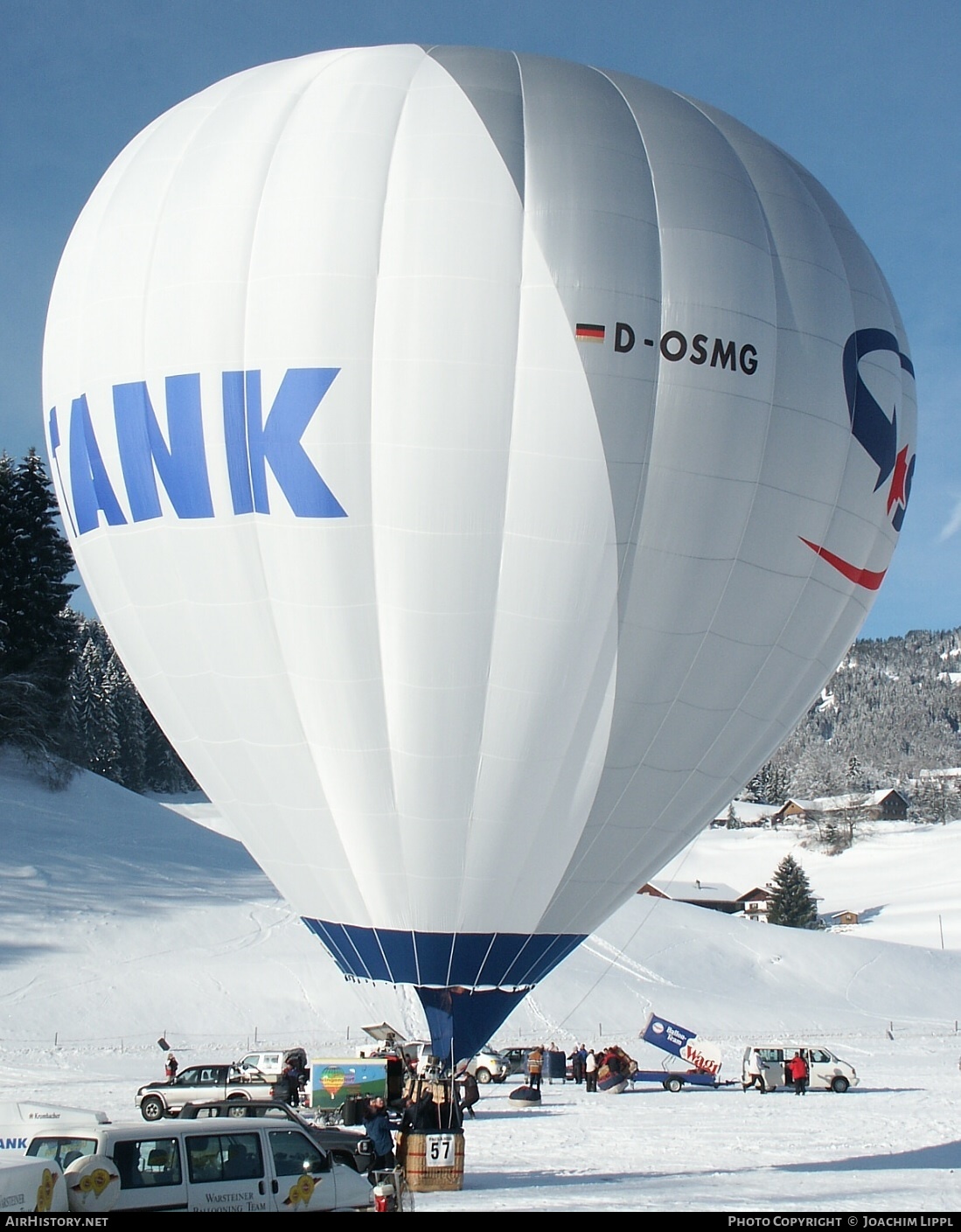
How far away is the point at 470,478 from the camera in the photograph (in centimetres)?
1398

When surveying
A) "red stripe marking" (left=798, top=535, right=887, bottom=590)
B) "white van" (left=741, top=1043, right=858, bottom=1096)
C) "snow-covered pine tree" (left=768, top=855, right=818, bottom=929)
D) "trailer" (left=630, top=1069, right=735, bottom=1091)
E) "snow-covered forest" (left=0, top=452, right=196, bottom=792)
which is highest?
"snow-covered forest" (left=0, top=452, right=196, bottom=792)

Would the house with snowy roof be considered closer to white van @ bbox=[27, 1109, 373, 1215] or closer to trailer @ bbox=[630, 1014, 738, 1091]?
trailer @ bbox=[630, 1014, 738, 1091]

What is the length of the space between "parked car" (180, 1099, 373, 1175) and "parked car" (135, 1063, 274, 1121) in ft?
13.0

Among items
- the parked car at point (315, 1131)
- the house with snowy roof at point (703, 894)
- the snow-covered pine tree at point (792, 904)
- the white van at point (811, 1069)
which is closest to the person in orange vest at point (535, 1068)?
the white van at point (811, 1069)

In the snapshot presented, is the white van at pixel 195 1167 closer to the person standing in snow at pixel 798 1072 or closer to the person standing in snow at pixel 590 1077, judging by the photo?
the person standing in snow at pixel 590 1077

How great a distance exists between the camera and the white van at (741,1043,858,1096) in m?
25.9

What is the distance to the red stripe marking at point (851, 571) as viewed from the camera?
618 inches

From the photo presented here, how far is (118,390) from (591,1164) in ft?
34.4

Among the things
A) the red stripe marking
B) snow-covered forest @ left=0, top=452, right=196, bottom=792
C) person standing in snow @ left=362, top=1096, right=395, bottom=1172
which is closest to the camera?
person standing in snow @ left=362, top=1096, right=395, bottom=1172

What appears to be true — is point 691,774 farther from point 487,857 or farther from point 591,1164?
point 591,1164

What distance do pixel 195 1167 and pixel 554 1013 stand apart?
30174 millimetres

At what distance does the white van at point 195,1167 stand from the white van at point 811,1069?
18.1 metres

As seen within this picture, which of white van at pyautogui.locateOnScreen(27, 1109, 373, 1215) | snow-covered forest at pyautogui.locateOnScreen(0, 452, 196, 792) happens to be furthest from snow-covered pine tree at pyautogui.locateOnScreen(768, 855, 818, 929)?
white van at pyautogui.locateOnScreen(27, 1109, 373, 1215)

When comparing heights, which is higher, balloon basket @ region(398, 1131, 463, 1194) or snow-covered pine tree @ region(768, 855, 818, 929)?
snow-covered pine tree @ region(768, 855, 818, 929)
